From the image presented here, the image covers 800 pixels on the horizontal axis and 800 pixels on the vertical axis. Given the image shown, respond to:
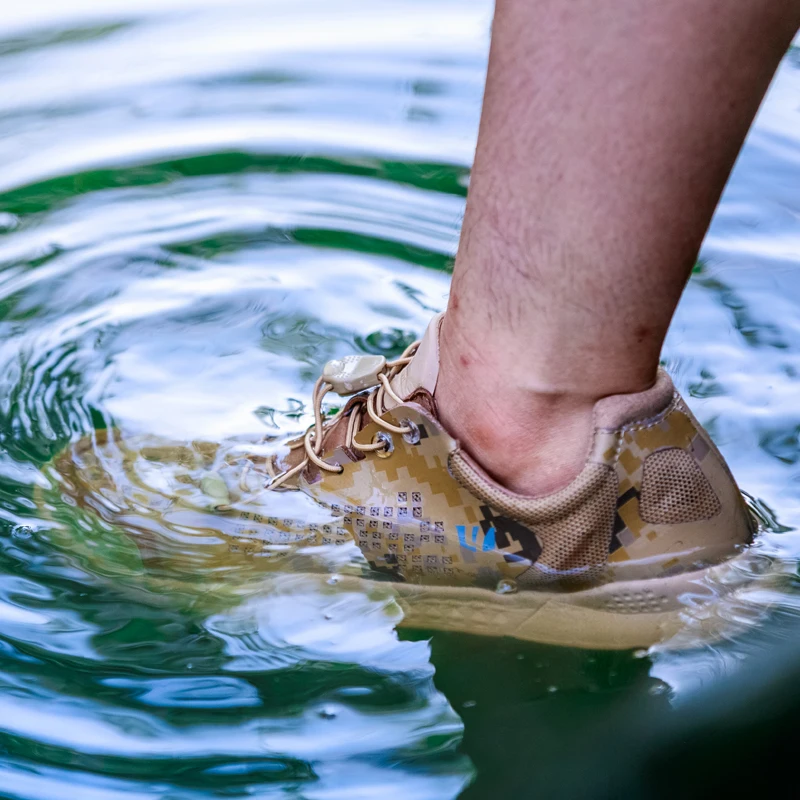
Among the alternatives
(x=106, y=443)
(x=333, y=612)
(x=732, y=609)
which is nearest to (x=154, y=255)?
(x=106, y=443)

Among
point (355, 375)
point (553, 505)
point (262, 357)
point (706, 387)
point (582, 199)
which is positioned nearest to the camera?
point (582, 199)

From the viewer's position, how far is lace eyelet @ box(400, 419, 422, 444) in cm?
92

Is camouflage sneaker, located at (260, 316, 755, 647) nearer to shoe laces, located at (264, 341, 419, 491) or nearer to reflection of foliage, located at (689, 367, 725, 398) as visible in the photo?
shoe laces, located at (264, 341, 419, 491)

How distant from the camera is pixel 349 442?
1.00m

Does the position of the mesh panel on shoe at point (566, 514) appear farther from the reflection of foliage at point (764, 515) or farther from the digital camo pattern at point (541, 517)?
the reflection of foliage at point (764, 515)

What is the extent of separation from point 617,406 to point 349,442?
0.97 feet

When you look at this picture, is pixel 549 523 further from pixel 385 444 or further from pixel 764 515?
pixel 764 515

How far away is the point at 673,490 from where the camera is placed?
0.88 m

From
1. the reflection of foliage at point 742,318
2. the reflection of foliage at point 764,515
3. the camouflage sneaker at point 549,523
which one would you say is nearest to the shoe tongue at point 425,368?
the camouflage sneaker at point 549,523

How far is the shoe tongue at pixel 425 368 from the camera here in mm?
935

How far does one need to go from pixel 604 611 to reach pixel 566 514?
12 centimetres

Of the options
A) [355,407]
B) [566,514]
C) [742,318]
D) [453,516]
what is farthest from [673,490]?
[742,318]

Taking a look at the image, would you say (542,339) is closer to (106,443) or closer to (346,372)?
(346,372)

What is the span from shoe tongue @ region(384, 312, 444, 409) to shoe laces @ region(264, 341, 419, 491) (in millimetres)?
11
